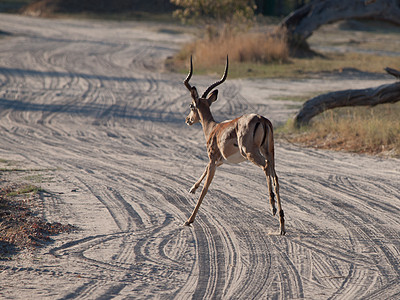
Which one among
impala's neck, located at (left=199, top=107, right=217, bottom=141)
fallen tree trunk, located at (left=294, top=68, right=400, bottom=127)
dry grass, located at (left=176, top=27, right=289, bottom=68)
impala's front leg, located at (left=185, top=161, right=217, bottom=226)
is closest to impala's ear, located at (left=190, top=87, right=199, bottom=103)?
impala's neck, located at (left=199, top=107, right=217, bottom=141)

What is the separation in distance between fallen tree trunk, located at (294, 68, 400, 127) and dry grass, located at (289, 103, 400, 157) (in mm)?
315

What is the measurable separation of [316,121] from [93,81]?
10.1 metres

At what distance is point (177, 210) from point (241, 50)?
19.0 m

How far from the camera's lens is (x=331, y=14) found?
26.9m

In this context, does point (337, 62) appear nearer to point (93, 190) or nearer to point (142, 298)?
point (93, 190)

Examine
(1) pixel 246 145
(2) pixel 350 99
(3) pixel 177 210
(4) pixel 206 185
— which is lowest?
(3) pixel 177 210

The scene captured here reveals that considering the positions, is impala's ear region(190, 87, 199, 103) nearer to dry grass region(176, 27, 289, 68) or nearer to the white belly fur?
the white belly fur

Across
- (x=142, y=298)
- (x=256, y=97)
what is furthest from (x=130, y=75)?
(x=142, y=298)

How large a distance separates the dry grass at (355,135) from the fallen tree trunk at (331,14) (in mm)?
9997

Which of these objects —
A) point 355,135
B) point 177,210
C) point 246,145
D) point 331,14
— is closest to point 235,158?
point 246,145

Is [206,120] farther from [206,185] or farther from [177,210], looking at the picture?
[177,210]

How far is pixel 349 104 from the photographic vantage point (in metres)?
14.3

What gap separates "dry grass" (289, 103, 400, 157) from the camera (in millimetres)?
12727

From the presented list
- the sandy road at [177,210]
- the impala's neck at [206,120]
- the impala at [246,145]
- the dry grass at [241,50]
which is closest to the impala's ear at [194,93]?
the impala at [246,145]
